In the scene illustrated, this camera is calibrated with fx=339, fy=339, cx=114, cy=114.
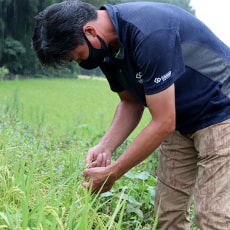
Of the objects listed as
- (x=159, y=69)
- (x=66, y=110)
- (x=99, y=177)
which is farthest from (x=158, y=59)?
(x=66, y=110)

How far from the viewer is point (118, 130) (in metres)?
2.25

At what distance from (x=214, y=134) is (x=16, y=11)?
17461mm

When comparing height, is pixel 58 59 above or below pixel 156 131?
above

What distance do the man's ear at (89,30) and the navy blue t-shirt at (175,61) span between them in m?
0.11

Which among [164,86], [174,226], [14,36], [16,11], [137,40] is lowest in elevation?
[14,36]

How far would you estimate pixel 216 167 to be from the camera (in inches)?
74.4

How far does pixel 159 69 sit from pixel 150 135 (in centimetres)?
33

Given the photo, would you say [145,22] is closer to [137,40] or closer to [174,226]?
[137,40]

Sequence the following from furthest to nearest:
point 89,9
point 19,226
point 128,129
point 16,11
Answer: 1. point 16,11
2. point 128,129
3. point 89,9
4. point 19,226

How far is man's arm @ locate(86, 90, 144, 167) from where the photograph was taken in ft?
6.97

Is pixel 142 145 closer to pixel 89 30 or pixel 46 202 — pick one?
pixel 46 202

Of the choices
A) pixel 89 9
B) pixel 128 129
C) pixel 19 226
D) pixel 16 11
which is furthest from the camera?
pixel 16 11

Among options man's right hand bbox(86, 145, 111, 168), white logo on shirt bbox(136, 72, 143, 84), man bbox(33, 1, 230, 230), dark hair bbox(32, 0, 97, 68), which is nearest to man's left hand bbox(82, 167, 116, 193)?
man bbox(33, 1, 230, 230)

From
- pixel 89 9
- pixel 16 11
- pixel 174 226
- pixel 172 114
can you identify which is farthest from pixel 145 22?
pixel 16 11
